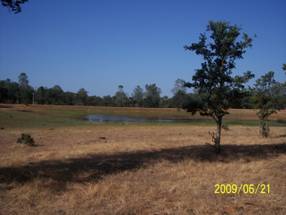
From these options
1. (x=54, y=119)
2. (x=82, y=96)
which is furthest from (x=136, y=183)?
(x=82, y=96)

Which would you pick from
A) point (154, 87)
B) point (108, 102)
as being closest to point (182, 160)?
point (108, 102)

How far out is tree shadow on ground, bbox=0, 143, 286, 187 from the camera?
9516 millimetres

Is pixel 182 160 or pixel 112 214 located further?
pixel 182 160

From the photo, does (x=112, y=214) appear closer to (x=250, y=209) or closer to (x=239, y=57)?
(x=250, y=209)

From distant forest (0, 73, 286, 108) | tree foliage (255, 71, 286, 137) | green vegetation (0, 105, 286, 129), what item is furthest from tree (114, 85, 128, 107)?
tree foliage (255, 71, 286, 137)

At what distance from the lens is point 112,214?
6.34 metres

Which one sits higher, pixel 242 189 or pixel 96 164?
pixel 242 189

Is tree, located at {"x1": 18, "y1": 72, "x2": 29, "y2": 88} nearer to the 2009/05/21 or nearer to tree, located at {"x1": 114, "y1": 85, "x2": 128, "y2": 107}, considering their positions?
tree, located at {"x1": 114, "y1": 85, "x2": 128, "y2": 107}

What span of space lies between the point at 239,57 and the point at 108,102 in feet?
473

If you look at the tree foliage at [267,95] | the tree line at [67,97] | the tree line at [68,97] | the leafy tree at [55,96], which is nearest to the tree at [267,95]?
the tree foliage at [267,95]

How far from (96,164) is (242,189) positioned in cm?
553

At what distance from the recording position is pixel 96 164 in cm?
1198

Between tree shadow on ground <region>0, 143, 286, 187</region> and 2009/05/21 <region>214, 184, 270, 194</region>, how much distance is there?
3.31 m

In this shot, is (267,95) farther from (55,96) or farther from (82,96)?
(82,96)
